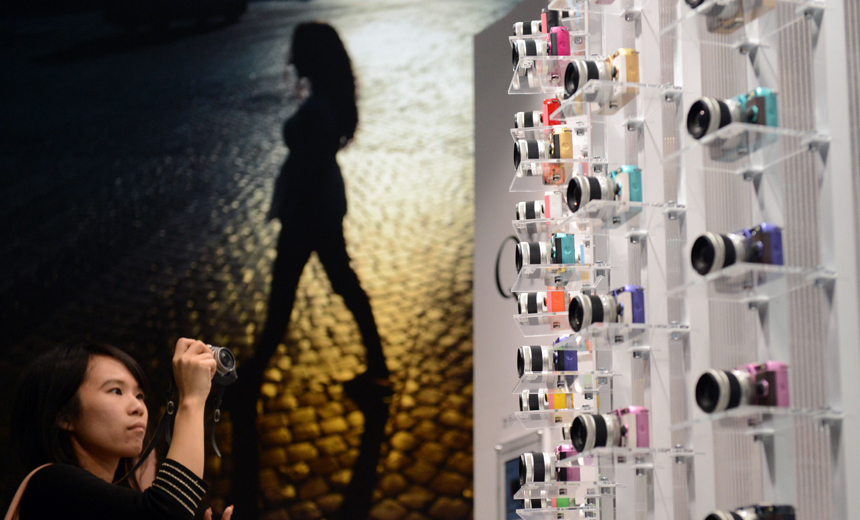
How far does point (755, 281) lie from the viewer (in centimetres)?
172

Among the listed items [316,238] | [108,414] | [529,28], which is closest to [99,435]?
[108,414]

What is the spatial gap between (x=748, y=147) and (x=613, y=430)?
0.73 meters

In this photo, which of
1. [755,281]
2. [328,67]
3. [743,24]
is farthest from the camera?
[328,67]

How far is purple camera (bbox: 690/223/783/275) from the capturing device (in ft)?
5.49

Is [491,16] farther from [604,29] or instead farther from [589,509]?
[589,509]

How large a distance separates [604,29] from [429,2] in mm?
3140

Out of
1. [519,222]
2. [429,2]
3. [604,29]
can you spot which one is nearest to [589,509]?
[519,222]

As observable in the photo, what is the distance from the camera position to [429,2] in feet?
17.6

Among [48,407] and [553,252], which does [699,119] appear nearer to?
[553,252]

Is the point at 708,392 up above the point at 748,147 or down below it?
below

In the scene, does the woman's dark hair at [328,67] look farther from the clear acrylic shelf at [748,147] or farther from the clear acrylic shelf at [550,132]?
the clear acrylic shelf at [748,147]

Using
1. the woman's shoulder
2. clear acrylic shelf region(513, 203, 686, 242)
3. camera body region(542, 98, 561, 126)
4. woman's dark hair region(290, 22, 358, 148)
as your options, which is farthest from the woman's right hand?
woman's dark hair region(290, 22, 358, 148)

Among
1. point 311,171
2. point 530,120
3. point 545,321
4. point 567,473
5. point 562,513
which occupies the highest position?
point 311,171

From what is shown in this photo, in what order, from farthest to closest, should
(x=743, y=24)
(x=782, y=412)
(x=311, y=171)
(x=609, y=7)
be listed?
1. (x=311, y=171)
2. (x=609, y=7)
3. (x=743, y=24)
4. (x=782, y=412)
